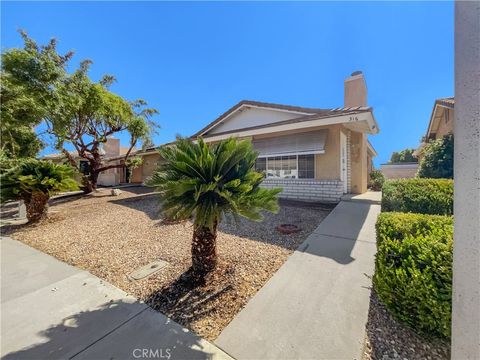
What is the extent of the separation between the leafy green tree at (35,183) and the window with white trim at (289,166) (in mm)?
8236

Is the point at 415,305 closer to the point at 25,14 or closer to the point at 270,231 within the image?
the point at 270,231

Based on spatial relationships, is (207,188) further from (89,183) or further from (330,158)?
(89,183)

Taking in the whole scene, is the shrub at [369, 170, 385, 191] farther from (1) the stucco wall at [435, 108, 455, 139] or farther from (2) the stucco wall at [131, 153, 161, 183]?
(2) the stucco wall at [131, 153, 161, 183]

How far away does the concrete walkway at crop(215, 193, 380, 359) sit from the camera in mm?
2154

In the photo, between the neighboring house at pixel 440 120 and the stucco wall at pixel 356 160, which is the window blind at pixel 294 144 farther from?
the neighboring house at pixel 440 120

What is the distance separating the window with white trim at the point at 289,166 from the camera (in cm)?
986

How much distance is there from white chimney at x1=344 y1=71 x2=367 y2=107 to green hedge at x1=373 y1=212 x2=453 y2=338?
11.1 m

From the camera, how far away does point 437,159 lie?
430 inches

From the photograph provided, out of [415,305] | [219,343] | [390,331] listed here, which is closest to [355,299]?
[390,331]

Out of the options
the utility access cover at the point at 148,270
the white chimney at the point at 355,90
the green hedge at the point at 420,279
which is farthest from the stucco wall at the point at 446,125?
the utility access cover at the point at 148,270

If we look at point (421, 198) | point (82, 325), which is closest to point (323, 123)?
point (421, 198)

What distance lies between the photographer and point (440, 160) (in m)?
10.7

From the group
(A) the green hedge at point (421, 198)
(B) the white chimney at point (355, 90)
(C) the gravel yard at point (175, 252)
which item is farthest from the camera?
(B) the white chimney at point (355, 90)

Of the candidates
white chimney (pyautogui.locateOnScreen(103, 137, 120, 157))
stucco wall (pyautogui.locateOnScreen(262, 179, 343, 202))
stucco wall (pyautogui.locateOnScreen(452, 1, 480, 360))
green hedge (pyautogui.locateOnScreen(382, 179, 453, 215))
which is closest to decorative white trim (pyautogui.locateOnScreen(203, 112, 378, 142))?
stucco wall (pyautogui.locateOnScreen(262, 179, 343, 202))
